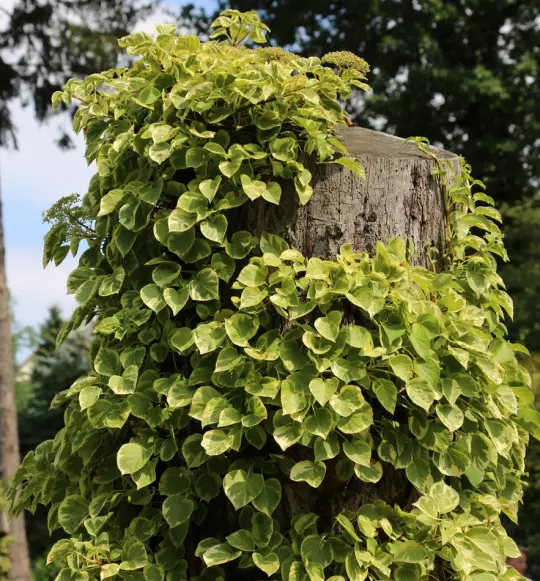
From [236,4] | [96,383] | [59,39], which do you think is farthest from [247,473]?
[236,4]

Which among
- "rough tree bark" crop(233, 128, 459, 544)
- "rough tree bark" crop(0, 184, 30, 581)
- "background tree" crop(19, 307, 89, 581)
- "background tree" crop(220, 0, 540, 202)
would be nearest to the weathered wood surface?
"rough tree bark" crop(233, 128, 459, 544)

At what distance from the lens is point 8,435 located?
8.84 m

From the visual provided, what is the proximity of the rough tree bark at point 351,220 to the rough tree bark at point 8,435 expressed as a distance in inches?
282

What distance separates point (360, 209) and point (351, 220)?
1.9 inches

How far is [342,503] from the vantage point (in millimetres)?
2184

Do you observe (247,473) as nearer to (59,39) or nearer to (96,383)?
(96,383)

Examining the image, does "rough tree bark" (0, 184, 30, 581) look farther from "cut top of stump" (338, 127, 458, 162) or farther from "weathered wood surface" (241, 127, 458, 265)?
"weathered wood surface" (241, 127, 458, 265)

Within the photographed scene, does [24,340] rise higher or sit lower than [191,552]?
lower

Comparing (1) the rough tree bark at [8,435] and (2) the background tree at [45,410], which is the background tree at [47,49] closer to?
(1) the rough tree bark at [8,435]

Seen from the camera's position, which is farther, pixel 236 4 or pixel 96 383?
pixel 236 4

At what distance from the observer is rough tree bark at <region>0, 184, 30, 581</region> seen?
8664mm

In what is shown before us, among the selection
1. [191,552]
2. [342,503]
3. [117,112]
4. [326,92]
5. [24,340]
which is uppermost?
[326,92]

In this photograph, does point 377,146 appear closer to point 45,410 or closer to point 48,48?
point 48,48

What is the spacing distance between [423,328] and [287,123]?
75 cm
